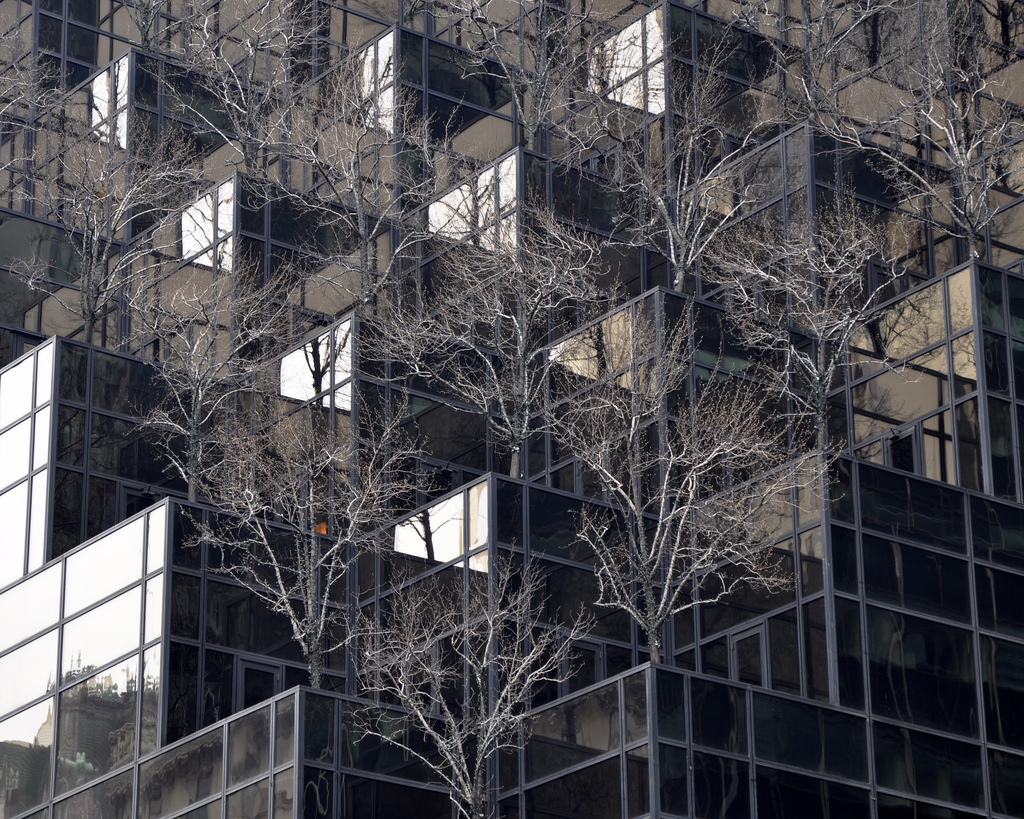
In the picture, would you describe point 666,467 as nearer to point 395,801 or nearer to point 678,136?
point 395,801

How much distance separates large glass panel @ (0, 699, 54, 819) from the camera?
151 feet

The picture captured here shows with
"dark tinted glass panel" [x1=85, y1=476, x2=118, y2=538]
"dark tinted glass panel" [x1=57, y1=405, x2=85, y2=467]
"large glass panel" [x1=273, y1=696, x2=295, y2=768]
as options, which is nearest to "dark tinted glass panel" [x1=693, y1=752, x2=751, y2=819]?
"large glass panel" [x1=273, y1=696, x2=295, y2=768]

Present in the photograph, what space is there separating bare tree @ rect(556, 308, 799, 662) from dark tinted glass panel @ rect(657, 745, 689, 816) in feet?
8.75

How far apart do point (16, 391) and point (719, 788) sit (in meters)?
23.1

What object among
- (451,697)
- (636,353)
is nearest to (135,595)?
(451,697)

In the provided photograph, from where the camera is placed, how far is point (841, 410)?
5231 centimetres

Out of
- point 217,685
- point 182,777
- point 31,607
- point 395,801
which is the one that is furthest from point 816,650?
point 31,607

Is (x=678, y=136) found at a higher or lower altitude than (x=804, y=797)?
higher

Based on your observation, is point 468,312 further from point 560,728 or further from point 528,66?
point 528,66

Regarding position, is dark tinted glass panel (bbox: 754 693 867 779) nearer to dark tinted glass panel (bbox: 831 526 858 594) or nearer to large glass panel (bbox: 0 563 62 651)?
dark tinted glass panel (bbox: 831 526 858 594)

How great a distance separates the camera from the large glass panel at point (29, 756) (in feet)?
151

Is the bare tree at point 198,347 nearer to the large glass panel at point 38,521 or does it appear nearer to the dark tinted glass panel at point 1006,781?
the large glass panel at point 38,521

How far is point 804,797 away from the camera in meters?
41.2

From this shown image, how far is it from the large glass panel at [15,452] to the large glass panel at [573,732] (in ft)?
55.1
